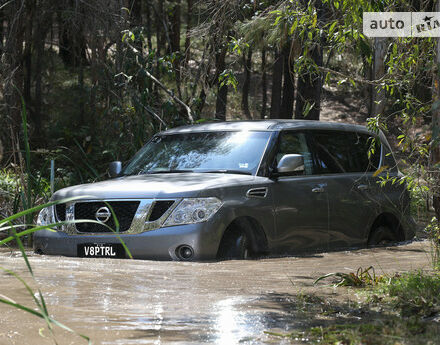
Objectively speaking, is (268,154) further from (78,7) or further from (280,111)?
(280,111)

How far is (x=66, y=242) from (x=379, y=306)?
3459 millimetres

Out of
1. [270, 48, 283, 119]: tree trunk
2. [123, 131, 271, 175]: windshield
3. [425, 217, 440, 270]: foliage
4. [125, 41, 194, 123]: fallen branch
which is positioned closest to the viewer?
[425, 217, 440, 270]: foliage

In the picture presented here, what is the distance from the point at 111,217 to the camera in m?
A: 7.46

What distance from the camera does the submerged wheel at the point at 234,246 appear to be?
7.45 m

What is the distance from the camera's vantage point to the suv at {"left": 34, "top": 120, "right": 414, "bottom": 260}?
7258 millimetres

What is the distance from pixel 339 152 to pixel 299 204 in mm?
1204

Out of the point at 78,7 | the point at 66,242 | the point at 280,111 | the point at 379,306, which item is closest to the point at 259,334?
the point at 379,306

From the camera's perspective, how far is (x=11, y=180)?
1333 cm

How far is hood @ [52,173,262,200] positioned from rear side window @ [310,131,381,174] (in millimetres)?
1206

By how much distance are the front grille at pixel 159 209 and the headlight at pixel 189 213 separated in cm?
9

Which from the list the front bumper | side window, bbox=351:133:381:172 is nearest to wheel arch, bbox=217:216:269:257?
the front bumper

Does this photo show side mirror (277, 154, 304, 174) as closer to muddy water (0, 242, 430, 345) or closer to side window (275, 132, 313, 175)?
side window (275, 132, 313, 175)

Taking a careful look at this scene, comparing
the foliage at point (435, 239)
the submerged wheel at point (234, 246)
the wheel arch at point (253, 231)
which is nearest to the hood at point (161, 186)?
the wheel arch at point (253, 231)

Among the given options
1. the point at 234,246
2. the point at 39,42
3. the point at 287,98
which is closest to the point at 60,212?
the point at 234,246
